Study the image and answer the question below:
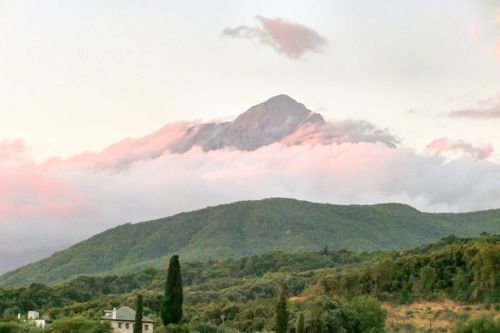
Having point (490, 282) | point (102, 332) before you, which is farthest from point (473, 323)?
point (102, 332)

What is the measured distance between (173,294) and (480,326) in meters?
25.5

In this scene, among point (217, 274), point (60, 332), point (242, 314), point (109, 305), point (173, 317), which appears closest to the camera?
point (173, 317)

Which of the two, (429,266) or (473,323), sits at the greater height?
(429,266)

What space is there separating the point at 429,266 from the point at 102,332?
41.8 m

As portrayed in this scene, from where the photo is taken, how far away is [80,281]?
154 meters

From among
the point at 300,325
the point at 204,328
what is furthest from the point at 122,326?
the point at 300,325

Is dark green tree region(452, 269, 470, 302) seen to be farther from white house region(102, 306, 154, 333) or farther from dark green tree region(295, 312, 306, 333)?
white house region(102, 306, 154, 333)

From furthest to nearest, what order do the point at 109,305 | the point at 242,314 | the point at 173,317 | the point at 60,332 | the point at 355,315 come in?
the point at 109,305 → the point at 242,314 → the point at 355,315 → the point at 60,332 → the point at 173,317

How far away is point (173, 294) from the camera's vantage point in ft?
227

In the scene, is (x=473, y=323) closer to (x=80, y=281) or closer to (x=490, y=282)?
(x=490, y=282)

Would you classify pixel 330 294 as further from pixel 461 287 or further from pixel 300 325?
pixel 300 325

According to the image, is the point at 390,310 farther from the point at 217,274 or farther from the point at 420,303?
the point at 217,274

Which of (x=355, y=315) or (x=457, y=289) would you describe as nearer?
(x=355, y=315)

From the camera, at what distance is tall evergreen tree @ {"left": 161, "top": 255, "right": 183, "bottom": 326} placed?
6908cm
